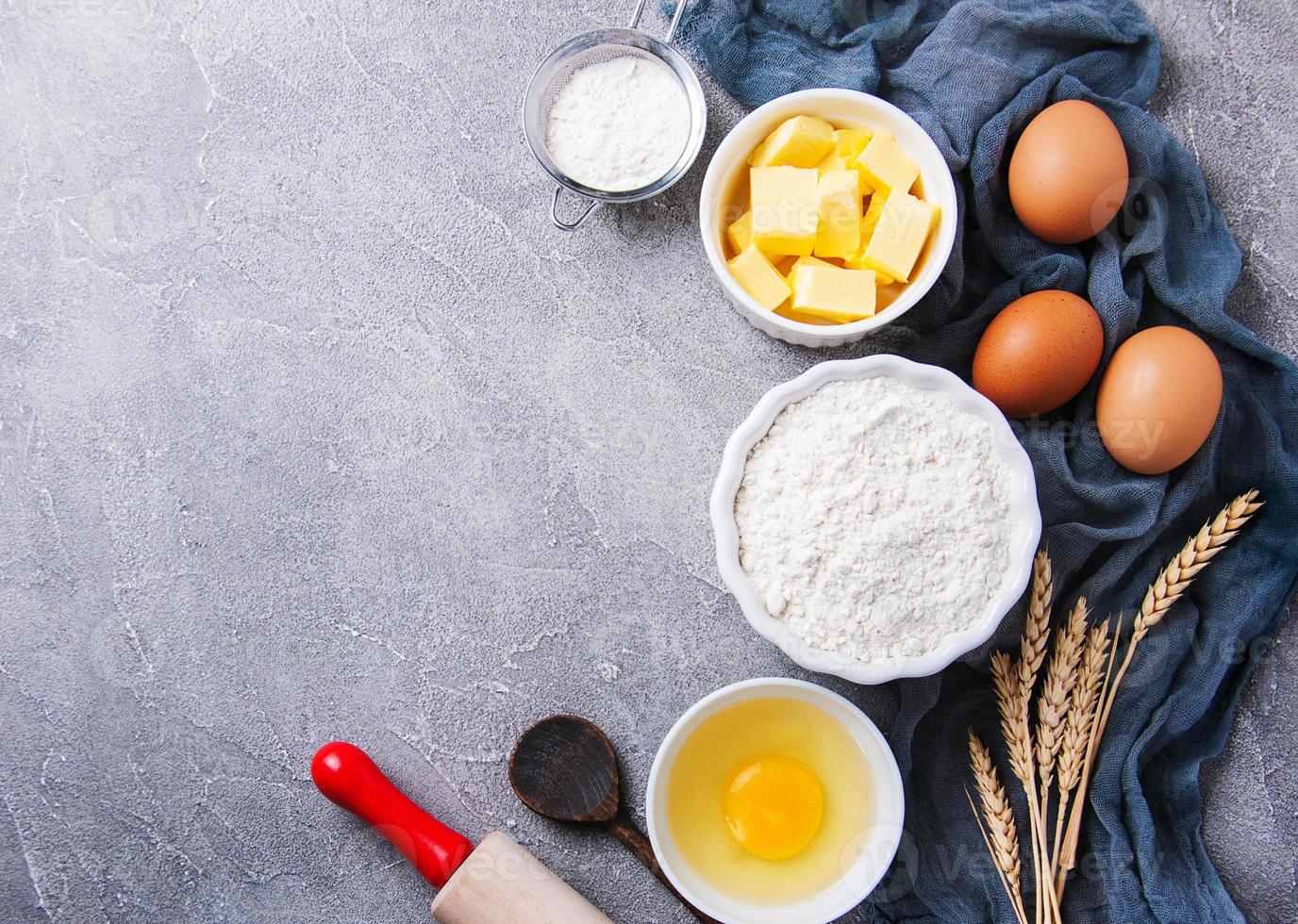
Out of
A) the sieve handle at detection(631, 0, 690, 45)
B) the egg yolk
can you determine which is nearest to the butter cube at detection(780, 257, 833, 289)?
the sieve handle at detection(631, 0, 690, 45)

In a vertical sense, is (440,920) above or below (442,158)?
below

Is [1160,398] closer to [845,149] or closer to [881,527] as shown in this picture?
[881,527]

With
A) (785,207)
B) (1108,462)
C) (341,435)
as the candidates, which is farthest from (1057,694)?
(341,435)

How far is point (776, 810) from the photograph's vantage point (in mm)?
A: 1146

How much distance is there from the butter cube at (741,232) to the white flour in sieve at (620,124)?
0.12 m

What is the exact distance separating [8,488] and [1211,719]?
173 cm

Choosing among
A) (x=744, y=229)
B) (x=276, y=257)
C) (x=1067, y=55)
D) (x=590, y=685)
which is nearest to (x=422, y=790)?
(x=590, y=685)

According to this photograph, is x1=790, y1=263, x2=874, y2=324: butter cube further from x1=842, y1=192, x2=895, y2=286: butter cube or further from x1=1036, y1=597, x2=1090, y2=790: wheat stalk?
x1=1036, y1=597, x2=1090, y2=790: wheat stalk

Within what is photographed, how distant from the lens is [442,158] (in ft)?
4.30

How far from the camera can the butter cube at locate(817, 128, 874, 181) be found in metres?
1.20

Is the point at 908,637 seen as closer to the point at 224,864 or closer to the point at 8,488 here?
the point at 224,864

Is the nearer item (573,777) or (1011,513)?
(1011,513)

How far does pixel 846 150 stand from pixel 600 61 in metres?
0.38

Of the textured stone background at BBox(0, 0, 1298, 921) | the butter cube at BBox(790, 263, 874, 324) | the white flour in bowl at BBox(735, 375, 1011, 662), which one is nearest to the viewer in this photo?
the white flour in bowl at BBox(735, 375, 1011, 662)
